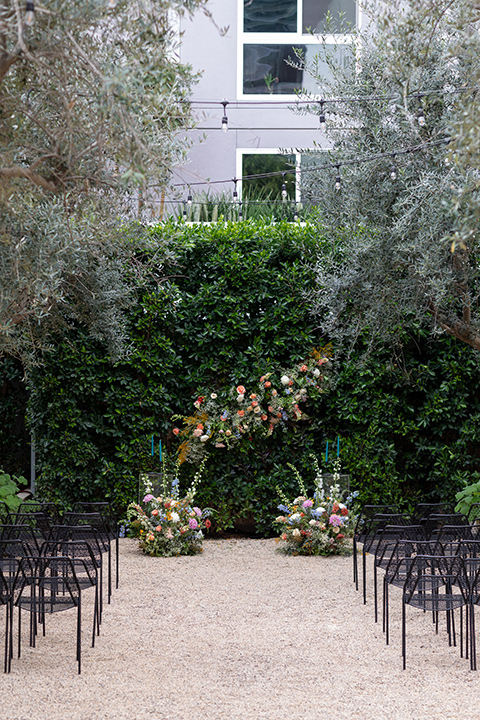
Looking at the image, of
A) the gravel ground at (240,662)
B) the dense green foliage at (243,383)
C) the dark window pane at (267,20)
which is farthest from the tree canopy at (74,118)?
the dark window pane at (267,20)

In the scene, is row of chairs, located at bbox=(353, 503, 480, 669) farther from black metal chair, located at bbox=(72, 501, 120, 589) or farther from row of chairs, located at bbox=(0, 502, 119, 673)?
black metal chair, located at bbox=(72, 501, 120, 589)

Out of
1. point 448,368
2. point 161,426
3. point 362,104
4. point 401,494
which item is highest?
point 362,104

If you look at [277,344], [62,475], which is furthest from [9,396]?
[277,344]

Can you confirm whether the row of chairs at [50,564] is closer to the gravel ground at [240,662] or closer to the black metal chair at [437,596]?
the gravel ground at [240,662]

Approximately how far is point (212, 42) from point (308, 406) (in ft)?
20.6

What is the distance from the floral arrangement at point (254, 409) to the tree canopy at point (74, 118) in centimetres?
294

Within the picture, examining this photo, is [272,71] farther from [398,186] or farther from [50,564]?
[50,564]

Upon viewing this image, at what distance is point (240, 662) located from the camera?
16.3 feet

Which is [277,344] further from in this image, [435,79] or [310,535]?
[435,79]

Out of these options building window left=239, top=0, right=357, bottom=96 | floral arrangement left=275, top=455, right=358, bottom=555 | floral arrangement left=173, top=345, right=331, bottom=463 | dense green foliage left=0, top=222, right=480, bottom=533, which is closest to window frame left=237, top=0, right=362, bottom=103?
building window left=239, top=0, right=357, bottom=96

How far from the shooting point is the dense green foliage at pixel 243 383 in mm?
9180

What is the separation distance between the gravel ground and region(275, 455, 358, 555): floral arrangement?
0.96 m

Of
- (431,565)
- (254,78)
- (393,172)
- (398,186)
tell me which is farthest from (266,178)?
(431,565)

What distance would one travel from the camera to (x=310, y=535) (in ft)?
27.5
